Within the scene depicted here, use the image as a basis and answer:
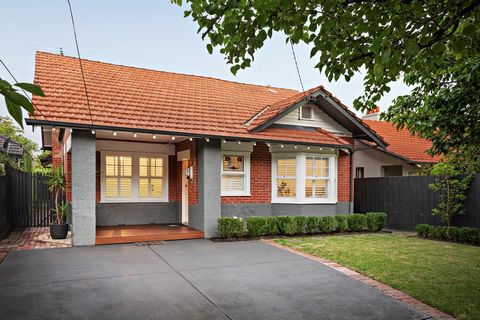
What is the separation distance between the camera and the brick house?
424 inches

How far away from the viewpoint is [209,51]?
4.90 meters

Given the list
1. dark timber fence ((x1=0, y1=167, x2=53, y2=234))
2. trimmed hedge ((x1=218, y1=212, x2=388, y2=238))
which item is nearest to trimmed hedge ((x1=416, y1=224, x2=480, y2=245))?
trimmed hedge ((x1=218, y1=212, x2=388, y2=238))

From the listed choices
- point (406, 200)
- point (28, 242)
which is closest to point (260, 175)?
point (406, 200)

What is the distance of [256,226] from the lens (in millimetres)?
10914

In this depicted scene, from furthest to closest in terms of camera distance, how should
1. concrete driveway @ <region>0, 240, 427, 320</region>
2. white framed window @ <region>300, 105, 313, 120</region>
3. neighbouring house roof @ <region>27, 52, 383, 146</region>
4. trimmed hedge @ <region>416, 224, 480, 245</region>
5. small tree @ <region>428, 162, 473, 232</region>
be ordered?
1. white framed window @ <region>300, 105, 313, 120</region>
2. small tree @ <region>428, 162, 473, 232</region>
3. trimmed hedge @ <region>416, 224, 480, 245</region>
4. neighbouring house roof @ <region>27, 52, 383, 146</region>
5. concrete driveway @ <region>0, 240, 427, 320</region>

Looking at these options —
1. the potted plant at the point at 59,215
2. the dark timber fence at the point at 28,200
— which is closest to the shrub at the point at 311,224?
the potted plant at the point at 59,215

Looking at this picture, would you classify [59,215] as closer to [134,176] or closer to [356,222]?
[134,176]

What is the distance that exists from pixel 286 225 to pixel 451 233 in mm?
4945

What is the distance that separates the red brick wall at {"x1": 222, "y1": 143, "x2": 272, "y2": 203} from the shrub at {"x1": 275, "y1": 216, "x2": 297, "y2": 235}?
3.53 ft

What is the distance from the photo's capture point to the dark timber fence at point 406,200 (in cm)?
1116

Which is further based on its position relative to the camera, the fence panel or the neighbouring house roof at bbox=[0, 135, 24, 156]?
the neighbouring house roof at bbox=[0, 135, 24, 156]

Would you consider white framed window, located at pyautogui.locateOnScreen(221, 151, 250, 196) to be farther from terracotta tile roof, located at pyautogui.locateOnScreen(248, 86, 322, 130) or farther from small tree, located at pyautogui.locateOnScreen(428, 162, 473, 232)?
small tree, located at pyautogui.locateOnScreen(428, 162, 473, 232)

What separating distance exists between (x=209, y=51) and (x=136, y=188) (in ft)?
27.5

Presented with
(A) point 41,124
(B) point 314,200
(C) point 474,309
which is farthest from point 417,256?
(A) point 41,124
